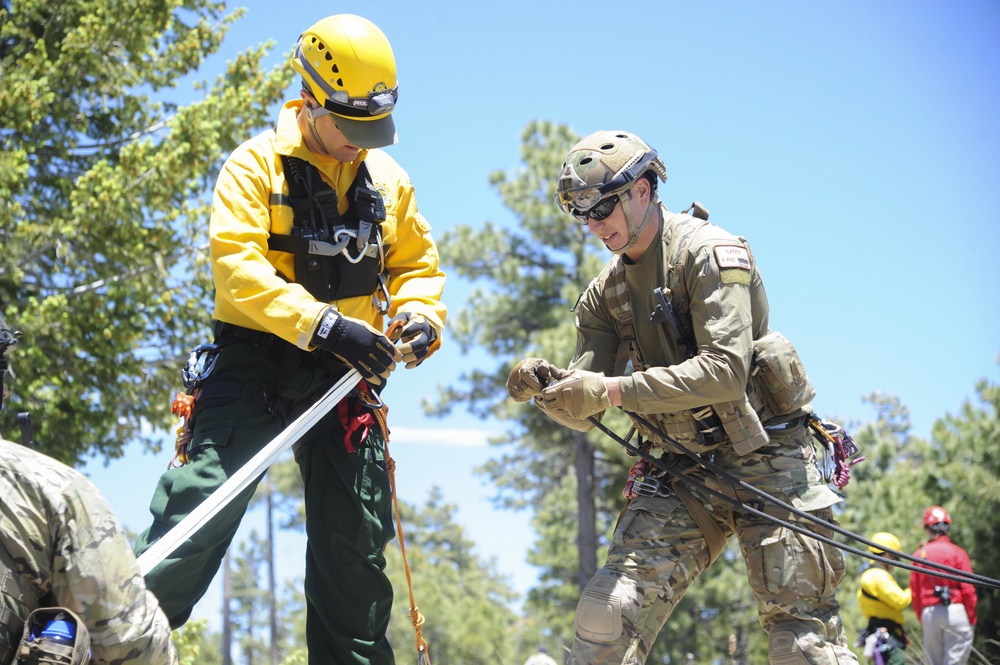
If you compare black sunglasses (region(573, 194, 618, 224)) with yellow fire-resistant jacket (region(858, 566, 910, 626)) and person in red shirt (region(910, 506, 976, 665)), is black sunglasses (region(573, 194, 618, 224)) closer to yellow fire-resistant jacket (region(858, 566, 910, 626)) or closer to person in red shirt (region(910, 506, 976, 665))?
person in red shirt (region(910, 506, 976, 665))

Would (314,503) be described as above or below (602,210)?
below

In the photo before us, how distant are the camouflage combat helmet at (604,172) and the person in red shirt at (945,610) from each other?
6.17 meters

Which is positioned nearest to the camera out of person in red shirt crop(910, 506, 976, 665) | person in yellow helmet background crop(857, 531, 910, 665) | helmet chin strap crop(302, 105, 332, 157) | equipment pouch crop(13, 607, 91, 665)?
equipment pouch crop(13, 607, 91, 665)

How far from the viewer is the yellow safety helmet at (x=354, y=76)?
4395mm

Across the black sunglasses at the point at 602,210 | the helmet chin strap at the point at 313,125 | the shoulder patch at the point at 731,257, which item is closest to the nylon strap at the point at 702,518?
the shoulder patch at the point at 731,257

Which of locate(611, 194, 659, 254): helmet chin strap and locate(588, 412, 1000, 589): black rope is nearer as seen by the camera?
locate(588, 412, 1000, 589): black rope

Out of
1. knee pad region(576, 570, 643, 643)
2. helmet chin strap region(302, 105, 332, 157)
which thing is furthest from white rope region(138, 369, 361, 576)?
knee pad region(576, 570, 643, 643)

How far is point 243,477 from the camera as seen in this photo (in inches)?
148

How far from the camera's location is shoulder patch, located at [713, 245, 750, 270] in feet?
14.1

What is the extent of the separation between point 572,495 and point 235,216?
25893 millimetres

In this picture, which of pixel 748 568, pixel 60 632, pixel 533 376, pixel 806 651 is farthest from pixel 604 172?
pixel 60 632

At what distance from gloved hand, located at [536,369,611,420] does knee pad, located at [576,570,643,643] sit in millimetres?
673

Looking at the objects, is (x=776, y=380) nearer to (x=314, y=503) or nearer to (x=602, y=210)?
(x=602, y=210)

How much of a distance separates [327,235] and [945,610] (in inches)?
287
